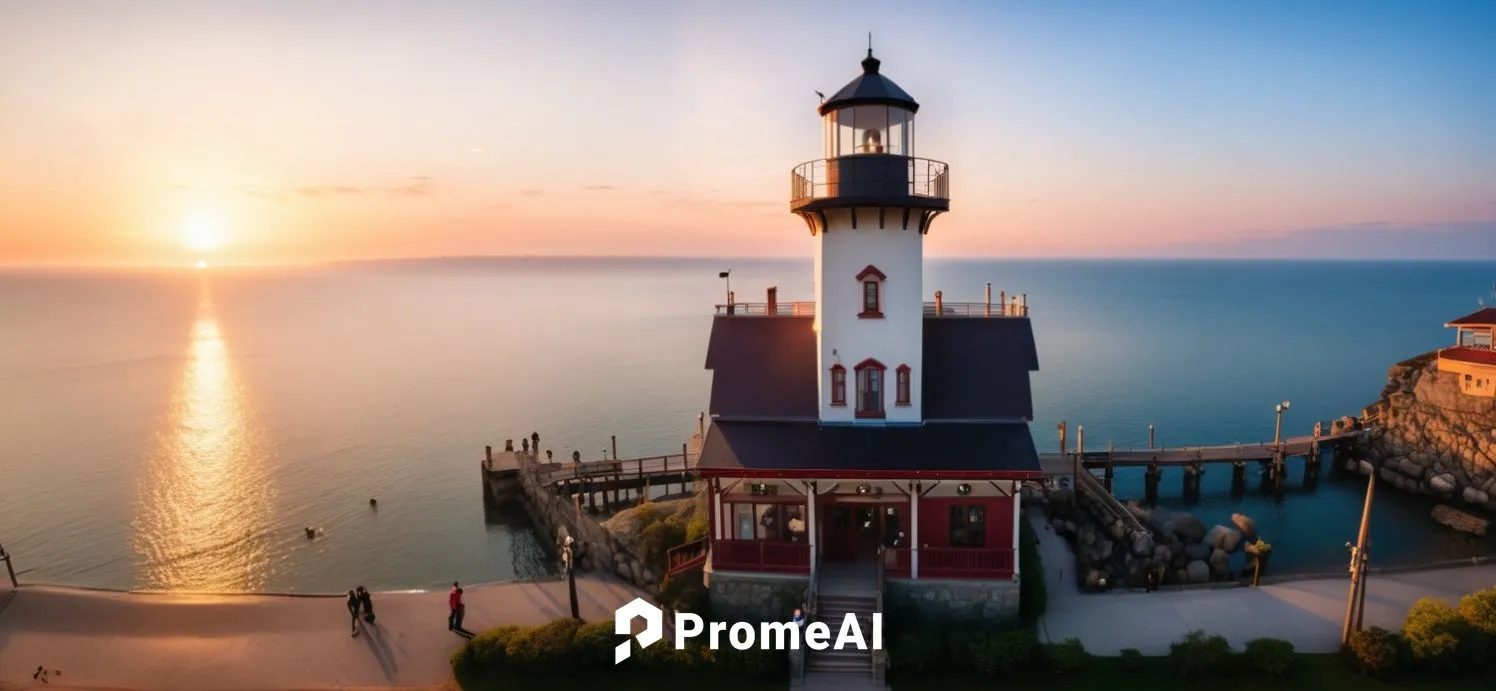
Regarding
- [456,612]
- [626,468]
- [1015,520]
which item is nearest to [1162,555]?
[1015,520]

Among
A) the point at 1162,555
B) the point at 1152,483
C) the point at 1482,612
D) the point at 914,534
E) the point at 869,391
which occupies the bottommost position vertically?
the point at 1152,483

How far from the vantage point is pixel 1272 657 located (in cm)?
1809

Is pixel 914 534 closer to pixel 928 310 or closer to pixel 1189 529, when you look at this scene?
pixel 928 310

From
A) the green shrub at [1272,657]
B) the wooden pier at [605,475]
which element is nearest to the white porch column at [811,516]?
the green shrub at [1272,657]

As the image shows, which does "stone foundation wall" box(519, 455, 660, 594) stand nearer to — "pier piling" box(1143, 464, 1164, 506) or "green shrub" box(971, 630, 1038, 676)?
"green shrub" box(971, 630, 1038, 676)

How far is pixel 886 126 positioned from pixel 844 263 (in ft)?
13.3

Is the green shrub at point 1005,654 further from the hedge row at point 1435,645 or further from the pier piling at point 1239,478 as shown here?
the pier piling at point 1239,478

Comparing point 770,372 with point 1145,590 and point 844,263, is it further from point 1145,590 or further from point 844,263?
point 1145,590

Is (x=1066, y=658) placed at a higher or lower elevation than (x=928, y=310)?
lower

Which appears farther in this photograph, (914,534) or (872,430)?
(872,430)

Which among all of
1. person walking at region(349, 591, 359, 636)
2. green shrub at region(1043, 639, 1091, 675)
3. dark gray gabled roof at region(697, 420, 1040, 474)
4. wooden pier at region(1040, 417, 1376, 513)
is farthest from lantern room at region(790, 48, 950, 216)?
wooden pier at region(1040, 417, 1376, 513)

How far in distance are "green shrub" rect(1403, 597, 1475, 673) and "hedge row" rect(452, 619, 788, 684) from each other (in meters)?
14.8

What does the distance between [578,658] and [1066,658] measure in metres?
11.9

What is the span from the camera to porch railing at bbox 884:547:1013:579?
826 inches
